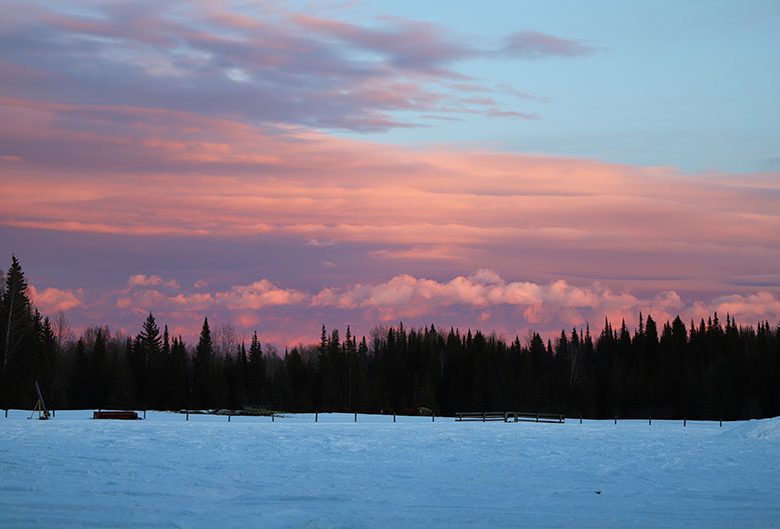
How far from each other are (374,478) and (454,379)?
11397 cm

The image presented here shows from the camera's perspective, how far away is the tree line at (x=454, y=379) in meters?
129

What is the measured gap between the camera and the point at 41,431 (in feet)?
177

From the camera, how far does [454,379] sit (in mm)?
151750

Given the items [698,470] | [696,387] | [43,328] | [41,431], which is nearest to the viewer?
[698,470]

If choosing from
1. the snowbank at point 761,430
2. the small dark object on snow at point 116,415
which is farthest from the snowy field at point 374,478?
the small dark object on snow at point 116,415

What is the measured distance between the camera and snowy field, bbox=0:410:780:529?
94.8 feet

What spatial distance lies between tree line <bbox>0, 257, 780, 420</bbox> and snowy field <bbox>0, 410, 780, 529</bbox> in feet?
221

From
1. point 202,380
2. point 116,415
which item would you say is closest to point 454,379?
point 202,380

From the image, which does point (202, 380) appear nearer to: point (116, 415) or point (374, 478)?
point (116, 415)

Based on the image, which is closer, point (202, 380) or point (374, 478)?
point (374, 478)

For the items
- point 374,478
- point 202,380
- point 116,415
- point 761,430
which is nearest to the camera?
point 374,478

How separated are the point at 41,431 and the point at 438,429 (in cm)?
2734

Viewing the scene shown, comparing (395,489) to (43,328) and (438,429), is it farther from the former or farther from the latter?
(43,328)

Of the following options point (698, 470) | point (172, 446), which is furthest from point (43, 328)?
point (698, 470)
